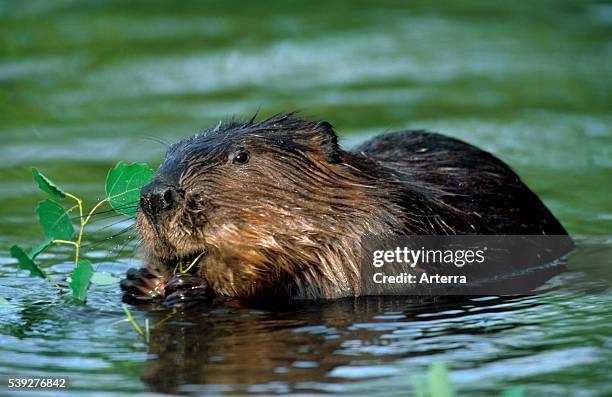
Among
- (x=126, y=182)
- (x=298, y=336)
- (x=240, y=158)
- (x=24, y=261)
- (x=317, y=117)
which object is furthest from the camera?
(x=317, y=117)

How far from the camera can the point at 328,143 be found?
5504 millimetres

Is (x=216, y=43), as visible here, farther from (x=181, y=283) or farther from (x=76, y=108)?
(x=181, y=283)

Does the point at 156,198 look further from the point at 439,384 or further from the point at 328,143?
the point at 439,384

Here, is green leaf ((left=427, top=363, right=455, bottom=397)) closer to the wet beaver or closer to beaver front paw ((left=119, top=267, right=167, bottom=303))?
the wet beaver

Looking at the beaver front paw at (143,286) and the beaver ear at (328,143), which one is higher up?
the beaver ear at (328,143)

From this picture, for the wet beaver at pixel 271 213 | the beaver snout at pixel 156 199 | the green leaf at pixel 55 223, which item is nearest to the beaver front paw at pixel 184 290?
the wet beaver at pixel 271 213

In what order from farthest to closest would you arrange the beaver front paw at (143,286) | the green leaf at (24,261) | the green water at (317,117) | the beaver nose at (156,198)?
the beaver front paw at (143,286) → the beaver nose at (156,198) → the green leaf at (24,261) → the green water at (317,117)

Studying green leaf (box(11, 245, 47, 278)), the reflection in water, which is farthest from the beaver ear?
green leaf (box(11, 245, 47, 278))

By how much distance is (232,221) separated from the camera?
5168 mm

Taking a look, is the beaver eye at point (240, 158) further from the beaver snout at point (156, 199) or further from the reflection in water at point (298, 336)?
the reflection in water at point (298, 336)

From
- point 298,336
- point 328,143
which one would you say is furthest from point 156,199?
point 328,143

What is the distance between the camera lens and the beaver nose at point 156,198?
16.4ft

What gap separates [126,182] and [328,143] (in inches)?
35.4

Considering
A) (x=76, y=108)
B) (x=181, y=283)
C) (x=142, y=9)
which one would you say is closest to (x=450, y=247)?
(x=181, y=283)
